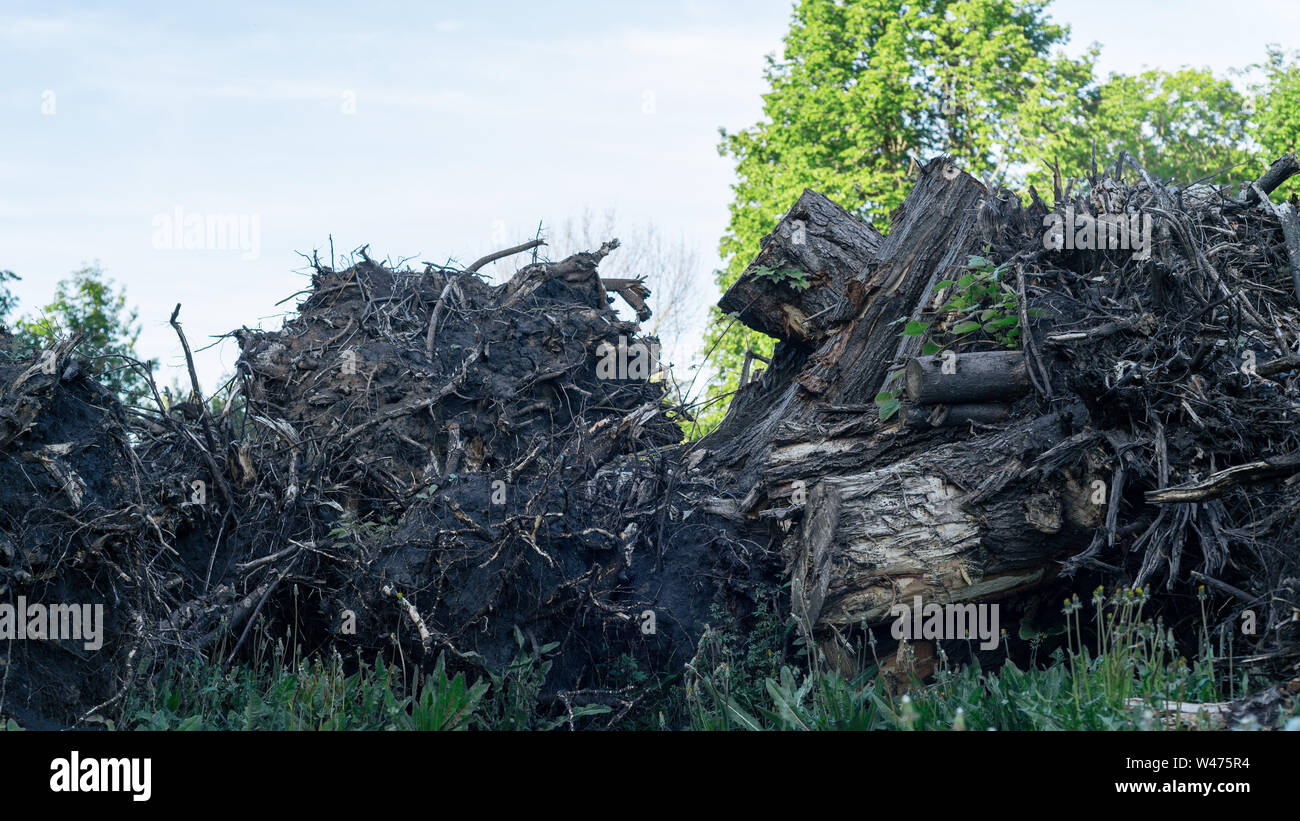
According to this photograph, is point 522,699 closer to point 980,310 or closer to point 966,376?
point 966,376

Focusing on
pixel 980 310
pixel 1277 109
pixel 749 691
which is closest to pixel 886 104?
pixel 1277 109

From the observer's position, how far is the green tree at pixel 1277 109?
22984 millimetres

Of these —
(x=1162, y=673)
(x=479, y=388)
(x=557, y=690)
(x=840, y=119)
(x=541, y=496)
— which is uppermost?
(x=840, y=119)

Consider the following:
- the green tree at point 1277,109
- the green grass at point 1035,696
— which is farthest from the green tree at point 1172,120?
the green grass at point 1035,696

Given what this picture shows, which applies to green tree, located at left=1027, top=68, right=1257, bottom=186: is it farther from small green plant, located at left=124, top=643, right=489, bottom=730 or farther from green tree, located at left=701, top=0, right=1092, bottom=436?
small green plant, located at left=124, top=643, right=489, bottom=730

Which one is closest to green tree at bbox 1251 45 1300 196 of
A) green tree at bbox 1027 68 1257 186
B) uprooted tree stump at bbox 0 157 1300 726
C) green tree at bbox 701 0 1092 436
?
green tree at bbox 1027 68 1257 186

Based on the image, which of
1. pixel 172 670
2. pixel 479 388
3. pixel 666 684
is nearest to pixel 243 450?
pixel 172 670

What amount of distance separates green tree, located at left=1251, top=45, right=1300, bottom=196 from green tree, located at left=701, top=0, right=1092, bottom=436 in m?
5.06

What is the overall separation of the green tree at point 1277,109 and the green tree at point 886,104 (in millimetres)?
5058

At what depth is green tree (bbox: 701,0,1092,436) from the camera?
20.6 metres
